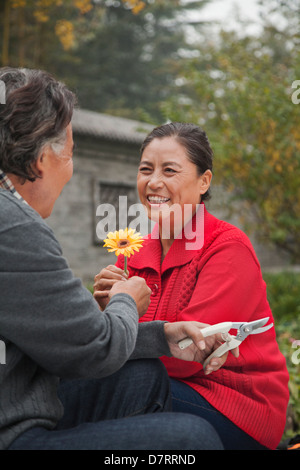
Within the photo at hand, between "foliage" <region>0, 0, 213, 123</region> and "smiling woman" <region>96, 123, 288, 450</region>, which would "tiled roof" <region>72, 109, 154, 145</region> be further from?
"smiling woman" <region>96, 123, 288, 450</region>

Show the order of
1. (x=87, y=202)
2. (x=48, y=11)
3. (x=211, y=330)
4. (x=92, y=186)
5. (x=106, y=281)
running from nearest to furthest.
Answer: (x=211, y=330), (x=106, y=281), (x=87, y=202), (x=92, y=186), (x=48, y=11)

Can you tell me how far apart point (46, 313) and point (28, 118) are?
0.58 m

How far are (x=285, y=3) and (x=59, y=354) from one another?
2473cm

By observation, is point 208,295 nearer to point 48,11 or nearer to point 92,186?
point 92,186

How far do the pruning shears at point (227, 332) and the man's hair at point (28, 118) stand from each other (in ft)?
2.39

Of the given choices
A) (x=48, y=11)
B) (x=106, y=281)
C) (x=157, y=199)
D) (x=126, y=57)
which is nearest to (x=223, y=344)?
(x=106, y=281)

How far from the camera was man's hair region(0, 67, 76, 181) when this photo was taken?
159cm

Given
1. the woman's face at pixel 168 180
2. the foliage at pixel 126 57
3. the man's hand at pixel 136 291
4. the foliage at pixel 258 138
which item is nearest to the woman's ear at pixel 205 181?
the woman's face at pixel 168 180

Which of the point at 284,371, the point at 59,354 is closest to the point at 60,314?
the point at 59,354

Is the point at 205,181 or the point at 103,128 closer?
the point at 205,181

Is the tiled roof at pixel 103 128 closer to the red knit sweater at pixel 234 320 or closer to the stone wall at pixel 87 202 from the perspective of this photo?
the stone wall at pixel 87 202

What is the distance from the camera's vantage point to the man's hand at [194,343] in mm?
1789

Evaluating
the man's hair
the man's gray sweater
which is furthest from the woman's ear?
the man's gray sweater

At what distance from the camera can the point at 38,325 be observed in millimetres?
1438
